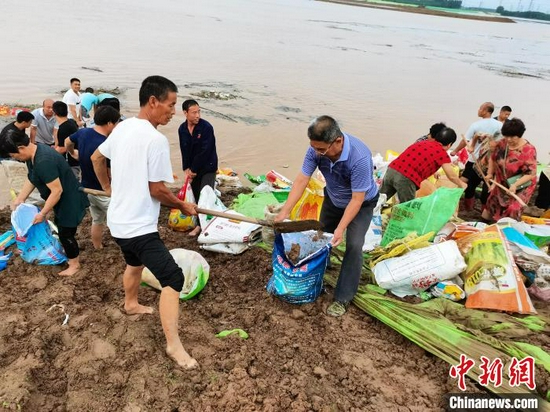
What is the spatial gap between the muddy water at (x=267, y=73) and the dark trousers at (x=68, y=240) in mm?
3507

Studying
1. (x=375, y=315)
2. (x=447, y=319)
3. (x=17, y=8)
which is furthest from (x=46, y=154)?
(x=17, y=8)

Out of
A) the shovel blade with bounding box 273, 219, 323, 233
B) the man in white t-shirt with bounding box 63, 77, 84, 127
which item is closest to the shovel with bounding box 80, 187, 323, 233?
the shovel blade with bounding box 273, 219, 323, 233

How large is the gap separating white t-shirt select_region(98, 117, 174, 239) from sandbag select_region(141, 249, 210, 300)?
91 cm

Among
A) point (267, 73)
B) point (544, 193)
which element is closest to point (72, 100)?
point (544, 193)

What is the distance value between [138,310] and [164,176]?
1178 millimetres

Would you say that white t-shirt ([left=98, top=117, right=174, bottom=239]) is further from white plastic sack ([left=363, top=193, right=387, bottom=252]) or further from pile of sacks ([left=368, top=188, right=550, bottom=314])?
white plastic sack ([left=363, top=193, right=387, bottom=252])

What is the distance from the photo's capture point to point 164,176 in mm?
2299

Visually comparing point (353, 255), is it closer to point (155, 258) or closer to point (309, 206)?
point (309, 206)

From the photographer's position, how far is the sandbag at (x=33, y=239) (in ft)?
11.2

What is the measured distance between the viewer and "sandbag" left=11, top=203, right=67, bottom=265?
3.40 meters

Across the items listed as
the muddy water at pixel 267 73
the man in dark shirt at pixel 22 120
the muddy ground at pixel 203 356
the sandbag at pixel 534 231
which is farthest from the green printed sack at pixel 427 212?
the man in dark shirt at pixel 22 120

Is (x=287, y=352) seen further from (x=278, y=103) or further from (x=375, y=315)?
(x=278, y=103)

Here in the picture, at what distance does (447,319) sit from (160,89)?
8.29 feet

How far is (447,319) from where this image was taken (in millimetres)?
2984
